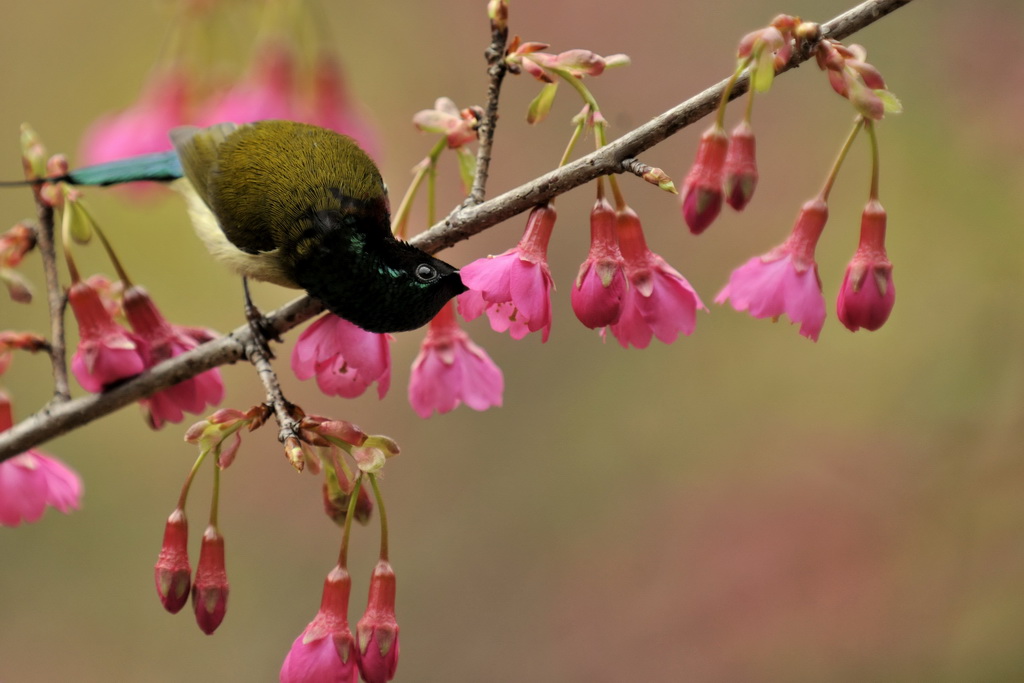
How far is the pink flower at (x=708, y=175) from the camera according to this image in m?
1.25

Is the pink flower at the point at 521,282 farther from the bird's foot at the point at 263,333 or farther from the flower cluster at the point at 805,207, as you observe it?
the bird's foot at the point at 263,333

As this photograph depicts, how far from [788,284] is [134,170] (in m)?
1.42

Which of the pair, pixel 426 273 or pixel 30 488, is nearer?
pixel 426 273

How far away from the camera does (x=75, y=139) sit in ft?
14.2

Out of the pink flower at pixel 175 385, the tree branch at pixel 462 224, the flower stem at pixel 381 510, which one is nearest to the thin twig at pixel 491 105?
the tree branch at pixel 462 224

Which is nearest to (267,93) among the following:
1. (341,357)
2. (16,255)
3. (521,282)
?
(16,255)

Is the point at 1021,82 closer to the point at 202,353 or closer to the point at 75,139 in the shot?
the point at 202,353

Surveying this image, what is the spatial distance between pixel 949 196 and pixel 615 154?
2301 mm

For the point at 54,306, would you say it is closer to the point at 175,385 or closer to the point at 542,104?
the point at 175,385

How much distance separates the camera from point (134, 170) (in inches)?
83.5

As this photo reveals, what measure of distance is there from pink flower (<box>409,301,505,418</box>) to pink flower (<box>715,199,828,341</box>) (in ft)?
1.43

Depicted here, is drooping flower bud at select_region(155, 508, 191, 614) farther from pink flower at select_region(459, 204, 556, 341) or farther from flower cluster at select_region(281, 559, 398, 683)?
pink flower at select_region(459, 204, 556, 341)

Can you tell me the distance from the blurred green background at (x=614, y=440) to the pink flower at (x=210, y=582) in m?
2.18

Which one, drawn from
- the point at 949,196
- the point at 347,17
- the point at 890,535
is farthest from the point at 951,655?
the point at 347,17
